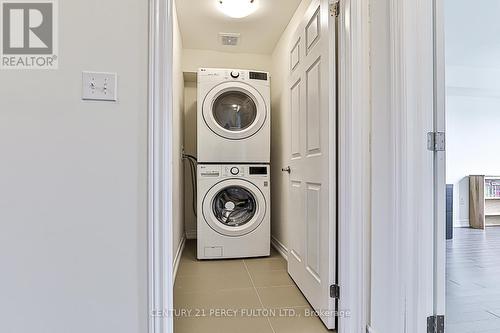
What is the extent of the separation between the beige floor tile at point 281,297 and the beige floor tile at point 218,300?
57mm

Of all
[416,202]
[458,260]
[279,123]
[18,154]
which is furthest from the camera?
[279,123]

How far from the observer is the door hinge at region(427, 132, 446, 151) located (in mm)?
1186

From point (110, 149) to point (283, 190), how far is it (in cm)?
202

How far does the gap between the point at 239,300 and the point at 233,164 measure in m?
1.32

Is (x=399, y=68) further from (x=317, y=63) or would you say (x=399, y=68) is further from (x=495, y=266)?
(x=495, y=266)

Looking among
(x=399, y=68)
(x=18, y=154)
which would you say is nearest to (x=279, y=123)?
(x=399, y=68)

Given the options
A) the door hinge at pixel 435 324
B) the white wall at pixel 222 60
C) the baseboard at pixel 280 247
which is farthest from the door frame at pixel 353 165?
the white wall at pixel 222 60

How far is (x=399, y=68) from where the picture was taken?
3.99 feet

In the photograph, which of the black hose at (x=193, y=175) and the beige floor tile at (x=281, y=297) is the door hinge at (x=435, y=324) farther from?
the black hose at (x=193, y=175)

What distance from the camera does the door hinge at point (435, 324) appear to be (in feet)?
3.88

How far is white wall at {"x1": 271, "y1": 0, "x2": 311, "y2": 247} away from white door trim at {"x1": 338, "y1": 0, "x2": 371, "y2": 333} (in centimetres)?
124

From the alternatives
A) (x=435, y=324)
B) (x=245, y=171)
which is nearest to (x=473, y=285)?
(x=435, y=324)
